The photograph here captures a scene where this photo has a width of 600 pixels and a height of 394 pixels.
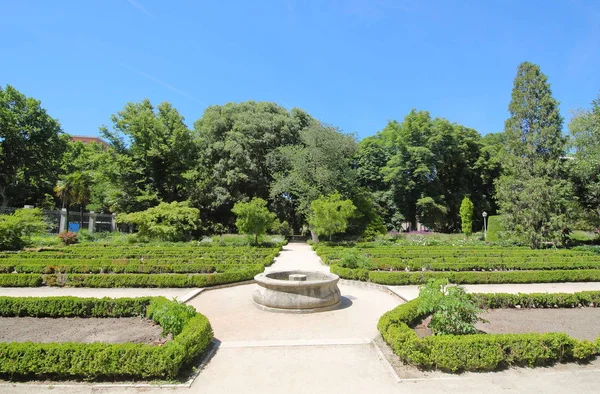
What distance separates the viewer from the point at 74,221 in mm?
38906

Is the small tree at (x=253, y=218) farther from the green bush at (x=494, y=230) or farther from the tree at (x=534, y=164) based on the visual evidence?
the green bush at (x=494, y=230)

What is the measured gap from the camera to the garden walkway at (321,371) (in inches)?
190

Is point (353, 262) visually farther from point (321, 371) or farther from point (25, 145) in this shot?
point (25, 145)

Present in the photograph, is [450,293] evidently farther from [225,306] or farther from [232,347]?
[225,306]

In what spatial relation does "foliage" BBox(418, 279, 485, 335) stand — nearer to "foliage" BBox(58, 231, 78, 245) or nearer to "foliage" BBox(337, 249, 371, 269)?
"foliage" BBox(337, 249, 371, 269)

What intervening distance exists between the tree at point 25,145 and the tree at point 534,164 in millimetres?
47519

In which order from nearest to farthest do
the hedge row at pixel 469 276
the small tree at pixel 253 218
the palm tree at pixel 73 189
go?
the hedge row at pixel 469 276 < the small tree at pixel 253 218 < the palm tree at pixel 73 189

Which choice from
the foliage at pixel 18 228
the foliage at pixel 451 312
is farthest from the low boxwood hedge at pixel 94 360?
the foliage at pixel 18 228

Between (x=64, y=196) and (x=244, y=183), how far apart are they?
18500 millimetres

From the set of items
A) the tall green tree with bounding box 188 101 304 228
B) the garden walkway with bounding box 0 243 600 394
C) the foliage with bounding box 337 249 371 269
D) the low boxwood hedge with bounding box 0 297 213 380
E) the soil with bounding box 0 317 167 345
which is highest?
the tall green tree with bounding box 188 101 304 228

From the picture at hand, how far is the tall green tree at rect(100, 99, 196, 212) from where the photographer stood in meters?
34.6

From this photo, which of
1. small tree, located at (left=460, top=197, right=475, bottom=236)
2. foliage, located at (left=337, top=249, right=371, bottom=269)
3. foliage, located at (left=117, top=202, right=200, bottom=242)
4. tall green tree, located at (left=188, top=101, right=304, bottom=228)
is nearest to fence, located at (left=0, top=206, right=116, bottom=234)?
foliage, located at (left=117, top=202, right=200, bottom=242)

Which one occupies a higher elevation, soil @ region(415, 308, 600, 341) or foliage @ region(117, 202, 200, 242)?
foliage @ region(117, 202, 200, 242)

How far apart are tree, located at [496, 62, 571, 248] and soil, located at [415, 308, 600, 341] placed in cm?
1970
